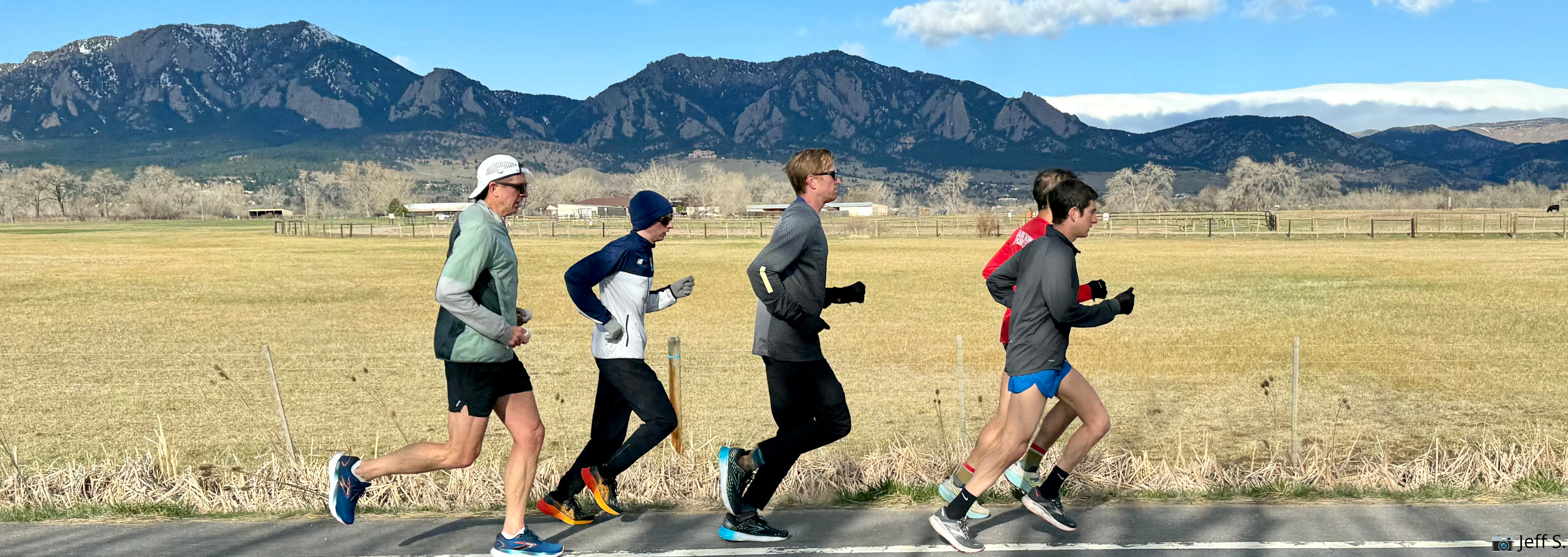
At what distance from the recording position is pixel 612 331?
5062 millimetres

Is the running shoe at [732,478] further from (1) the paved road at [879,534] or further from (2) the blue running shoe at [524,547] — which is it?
(2) the blue running shoe at [524,547]

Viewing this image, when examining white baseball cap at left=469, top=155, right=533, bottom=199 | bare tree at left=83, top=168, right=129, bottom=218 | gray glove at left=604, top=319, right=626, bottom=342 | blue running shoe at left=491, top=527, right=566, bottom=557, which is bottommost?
blue running shoe at left=491, top=527, right=566, bottom=557

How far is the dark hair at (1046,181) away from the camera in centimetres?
527

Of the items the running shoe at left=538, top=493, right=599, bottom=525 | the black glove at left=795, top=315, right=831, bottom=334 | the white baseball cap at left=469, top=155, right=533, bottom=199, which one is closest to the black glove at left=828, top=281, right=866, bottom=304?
the black glove at left=795, top=315, right=831, bottom=334

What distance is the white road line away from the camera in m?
4.88

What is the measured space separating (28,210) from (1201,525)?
17324cm

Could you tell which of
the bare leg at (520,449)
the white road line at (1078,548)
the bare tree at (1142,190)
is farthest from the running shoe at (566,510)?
the bare tree at (1142,190)

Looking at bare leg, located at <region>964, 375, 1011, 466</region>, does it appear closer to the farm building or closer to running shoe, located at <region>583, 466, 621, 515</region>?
running shoe, located at <region>583, 466, 621, 515</region>

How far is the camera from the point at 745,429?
10.3 m

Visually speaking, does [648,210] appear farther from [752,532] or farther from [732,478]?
[752,532]

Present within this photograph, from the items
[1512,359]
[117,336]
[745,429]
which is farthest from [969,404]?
[117,336]

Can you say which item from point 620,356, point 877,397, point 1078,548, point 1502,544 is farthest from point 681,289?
point 877,397

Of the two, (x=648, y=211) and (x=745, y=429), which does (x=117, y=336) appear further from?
(x=648, y=211)

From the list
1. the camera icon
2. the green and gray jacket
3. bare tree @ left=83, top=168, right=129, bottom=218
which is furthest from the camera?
bare tree @ left=83, top=168, right=129, bottom=218
